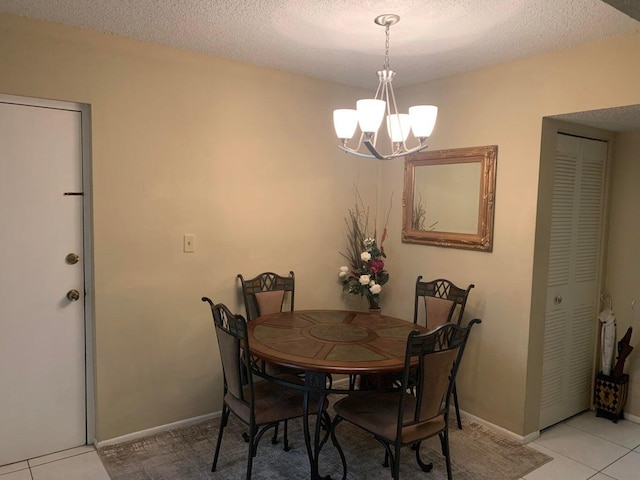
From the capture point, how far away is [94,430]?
272 centimetres

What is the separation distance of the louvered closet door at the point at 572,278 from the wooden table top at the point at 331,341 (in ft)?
3.29

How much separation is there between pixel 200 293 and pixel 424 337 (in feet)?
5.18

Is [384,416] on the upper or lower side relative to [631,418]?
upper

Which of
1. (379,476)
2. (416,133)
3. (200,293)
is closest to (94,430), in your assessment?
(200,293)

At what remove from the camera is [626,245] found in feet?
10.6

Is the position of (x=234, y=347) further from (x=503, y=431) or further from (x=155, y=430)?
(x=503, y=431)

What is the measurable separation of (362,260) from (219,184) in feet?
3.97

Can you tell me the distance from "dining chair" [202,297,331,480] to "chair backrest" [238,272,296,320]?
2.27ft

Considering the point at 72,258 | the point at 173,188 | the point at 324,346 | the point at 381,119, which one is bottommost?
the point at 324,346

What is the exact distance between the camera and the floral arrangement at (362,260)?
3395 millimetres

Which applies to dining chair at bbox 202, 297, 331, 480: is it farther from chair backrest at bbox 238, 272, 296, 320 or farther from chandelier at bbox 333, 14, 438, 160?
chandelier at bbox 333, 14, 438, 160

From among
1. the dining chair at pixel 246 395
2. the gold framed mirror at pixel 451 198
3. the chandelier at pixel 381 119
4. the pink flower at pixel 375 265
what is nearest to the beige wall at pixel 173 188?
the pink flower at pixel 375 265

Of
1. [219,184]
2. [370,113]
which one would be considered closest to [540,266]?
[370,113]

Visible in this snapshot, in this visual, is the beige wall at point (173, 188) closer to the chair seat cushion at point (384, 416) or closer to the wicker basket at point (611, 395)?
the chair seat cushion at point (384, 416)
